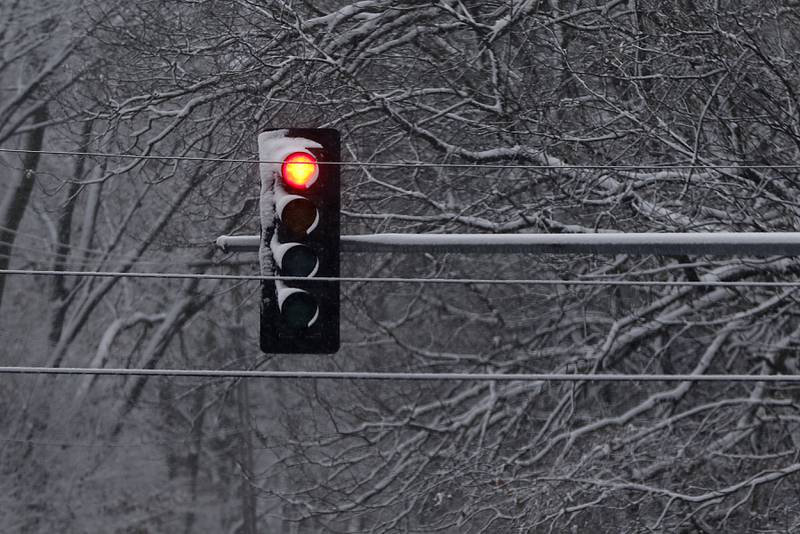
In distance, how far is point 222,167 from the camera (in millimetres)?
15211

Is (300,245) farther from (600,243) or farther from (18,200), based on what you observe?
(18,200)

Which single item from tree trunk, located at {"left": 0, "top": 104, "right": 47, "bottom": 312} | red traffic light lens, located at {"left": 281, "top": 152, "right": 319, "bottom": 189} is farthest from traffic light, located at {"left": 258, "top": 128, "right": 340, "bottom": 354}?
tree trunk, located at {"left": 0, "top": 104, "right": 47, "bottom": 312}

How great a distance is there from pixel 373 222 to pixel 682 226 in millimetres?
3697

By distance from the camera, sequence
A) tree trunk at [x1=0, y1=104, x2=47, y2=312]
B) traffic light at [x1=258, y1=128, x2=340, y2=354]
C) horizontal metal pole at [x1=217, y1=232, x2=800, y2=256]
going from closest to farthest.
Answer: horizontal metal pole at [x1=217, y1=232, x2=800, y2=256] → traffic light at [x1=258, y1=128, x2=340, y2=354] → tree trunk at [x1=0, y1=104, x2=47, y2=312]

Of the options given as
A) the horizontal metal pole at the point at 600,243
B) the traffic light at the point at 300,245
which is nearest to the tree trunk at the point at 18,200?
the traffic light at the point at 300,245

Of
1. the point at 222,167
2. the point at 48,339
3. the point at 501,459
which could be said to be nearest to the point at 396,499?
the point at 501,459

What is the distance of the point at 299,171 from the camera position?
6113mm

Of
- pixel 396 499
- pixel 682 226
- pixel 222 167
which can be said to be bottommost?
pixel 396 499

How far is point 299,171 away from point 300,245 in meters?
0.34

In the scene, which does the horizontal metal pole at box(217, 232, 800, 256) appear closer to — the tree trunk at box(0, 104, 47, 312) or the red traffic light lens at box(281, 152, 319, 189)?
the red traffic light lens at box(281, 152, 319, 189)

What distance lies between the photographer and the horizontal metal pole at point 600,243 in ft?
18.5

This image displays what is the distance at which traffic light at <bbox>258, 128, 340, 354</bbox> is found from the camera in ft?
19.8

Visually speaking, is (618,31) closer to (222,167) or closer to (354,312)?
(222,167)

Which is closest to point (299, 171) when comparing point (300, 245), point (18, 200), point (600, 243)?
point (300, 245)
